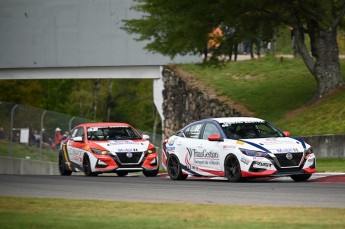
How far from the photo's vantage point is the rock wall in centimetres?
4403

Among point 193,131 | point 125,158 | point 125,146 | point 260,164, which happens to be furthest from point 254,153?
point 125,146

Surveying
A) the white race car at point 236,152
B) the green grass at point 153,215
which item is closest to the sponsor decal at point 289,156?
the white race car at point 236,152

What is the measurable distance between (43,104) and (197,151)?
74.9 metres

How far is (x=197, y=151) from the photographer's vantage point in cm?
2369

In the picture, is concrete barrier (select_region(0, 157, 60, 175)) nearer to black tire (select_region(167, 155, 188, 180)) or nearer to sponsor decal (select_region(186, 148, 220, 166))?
black tire (select_region(167, 155, 188, 180))

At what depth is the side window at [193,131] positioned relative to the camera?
2409cm

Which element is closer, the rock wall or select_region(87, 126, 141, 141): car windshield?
select_region(87, 126, 141, 141): car windshield

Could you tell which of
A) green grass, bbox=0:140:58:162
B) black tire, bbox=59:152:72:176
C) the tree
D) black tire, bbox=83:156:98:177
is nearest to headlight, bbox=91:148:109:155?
black tire, bbox=83:156:98:177

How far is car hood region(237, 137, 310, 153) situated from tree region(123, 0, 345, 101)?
15.1 meters

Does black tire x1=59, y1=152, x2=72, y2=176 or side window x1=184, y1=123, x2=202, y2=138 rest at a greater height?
side window x1=184, y1=123, x2=202, y2=138

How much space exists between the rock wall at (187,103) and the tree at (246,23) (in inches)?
146

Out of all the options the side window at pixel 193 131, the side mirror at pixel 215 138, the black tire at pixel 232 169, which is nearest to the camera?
the black tire at pixel 232 169

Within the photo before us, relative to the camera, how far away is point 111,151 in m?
27.2

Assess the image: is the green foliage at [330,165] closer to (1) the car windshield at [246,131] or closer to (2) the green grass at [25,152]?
(1) the car windshield at [246,131]
